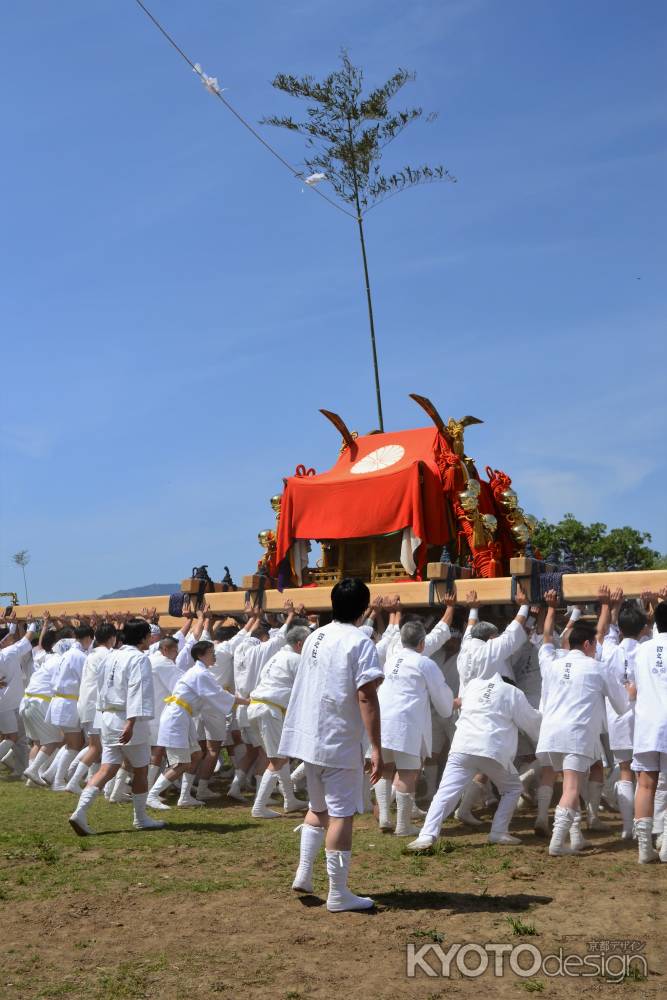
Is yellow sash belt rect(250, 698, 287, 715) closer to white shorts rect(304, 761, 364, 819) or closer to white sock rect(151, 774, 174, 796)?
white sock rect(151, 774, 174, 796)

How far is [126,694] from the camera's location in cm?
894

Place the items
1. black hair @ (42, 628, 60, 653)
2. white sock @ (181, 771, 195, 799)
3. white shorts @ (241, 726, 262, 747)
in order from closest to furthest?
white sock @ (181, 771, 195, 799) → white shorts @ (241, 726, 262, 747) → black hair @ (42, 628, 60, 653)

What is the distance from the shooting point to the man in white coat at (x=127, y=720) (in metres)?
8.54

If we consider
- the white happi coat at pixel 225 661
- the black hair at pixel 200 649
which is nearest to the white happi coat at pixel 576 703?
the black hair at pixel 200 649

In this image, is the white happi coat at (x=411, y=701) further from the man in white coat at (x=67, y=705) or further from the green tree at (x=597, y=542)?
the green tree at (x=597, y=542)

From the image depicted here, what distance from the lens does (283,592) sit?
11.8m

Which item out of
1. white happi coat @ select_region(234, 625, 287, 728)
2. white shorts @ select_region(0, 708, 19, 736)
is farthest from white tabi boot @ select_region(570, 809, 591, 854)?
white shorts @ select_region(0, 708, 19, 736)

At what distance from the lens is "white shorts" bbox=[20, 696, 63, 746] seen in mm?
12430

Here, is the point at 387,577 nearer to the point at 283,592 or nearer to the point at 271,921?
the point at 283,592

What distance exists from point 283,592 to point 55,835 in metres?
4.05

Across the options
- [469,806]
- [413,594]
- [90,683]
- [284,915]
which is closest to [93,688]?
[90,683]

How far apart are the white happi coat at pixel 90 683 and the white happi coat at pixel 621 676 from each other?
4.98m

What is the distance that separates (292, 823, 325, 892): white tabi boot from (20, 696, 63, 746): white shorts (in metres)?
7.00

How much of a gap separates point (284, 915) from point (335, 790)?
0.78m
